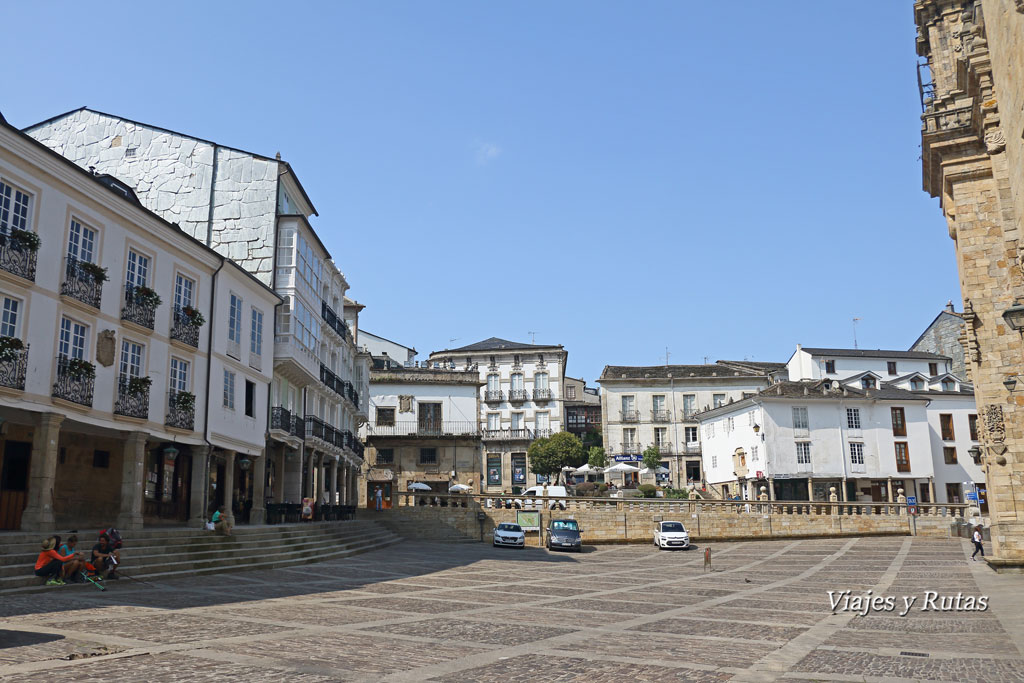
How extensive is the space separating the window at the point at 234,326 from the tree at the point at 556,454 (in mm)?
38396

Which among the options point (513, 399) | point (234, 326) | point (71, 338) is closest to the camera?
Result: point (71, 338)

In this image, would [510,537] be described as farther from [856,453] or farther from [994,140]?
[856,453]

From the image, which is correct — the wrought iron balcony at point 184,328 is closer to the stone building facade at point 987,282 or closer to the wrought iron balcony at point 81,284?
→ the wrought iron balcony at point 81,284

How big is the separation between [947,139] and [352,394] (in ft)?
110

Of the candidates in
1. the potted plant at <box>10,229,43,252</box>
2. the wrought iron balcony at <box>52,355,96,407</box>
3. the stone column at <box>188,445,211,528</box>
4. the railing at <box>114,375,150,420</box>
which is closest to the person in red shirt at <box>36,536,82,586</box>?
the wrought iron balcony at <box>52,355,96,407</box>

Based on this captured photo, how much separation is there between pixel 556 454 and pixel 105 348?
45459 mm

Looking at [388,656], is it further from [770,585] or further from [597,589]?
[770,585]

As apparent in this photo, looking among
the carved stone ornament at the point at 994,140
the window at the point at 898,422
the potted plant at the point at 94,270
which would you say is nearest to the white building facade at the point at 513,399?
the window at the point at 898,422

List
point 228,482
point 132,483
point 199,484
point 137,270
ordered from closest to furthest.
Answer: point 132,483
point 137,270
point 199,484
point 228,482

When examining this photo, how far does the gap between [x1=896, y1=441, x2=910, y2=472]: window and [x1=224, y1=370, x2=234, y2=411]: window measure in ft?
151

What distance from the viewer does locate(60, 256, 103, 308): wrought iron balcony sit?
20.7m

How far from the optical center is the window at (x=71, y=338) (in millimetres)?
20641

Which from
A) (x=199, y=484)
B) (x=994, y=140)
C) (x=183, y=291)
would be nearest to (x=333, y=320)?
(x=183, y=291)

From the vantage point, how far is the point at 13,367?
18.6 meters
